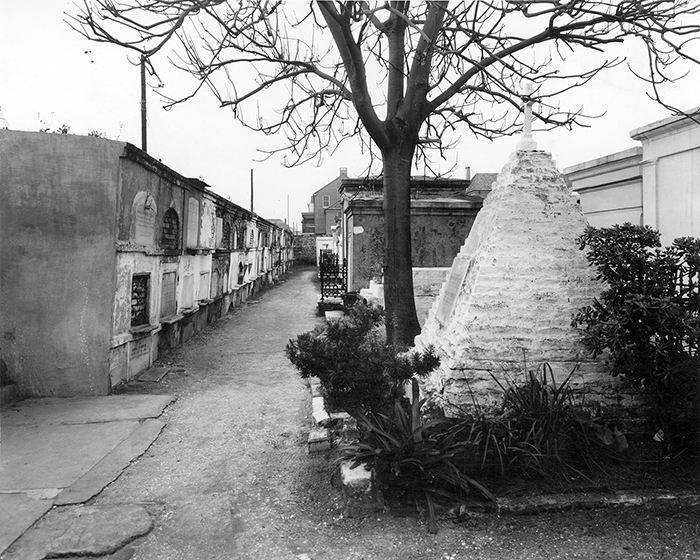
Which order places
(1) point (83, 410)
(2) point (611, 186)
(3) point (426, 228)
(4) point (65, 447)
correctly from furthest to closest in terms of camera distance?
1. (3) point (426, 228)
2. (2) point (611, 186)
3. (1) point (83, 410)
4. (4) point (65, 447)

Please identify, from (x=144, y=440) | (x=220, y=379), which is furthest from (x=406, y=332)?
(x=144, y=440)

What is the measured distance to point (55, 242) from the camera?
265 inches

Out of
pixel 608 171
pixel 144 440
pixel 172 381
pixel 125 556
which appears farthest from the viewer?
pixel 608 171

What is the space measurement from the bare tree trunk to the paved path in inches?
85.0

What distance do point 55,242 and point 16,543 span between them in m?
4.44

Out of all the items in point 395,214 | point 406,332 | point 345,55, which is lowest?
point 406,332

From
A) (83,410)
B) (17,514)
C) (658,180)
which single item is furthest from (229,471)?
(658,180)

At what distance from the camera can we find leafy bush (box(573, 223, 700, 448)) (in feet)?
12.8

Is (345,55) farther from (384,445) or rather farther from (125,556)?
(125,556)

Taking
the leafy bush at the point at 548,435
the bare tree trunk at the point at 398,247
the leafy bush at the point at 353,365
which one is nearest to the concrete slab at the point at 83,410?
the leafy bush at the point at 353,365

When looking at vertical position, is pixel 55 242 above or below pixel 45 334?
above

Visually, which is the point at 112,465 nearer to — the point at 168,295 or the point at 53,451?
the point at 53,451

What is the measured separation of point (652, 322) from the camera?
156 inches

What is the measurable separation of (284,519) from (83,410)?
12.6 ft
